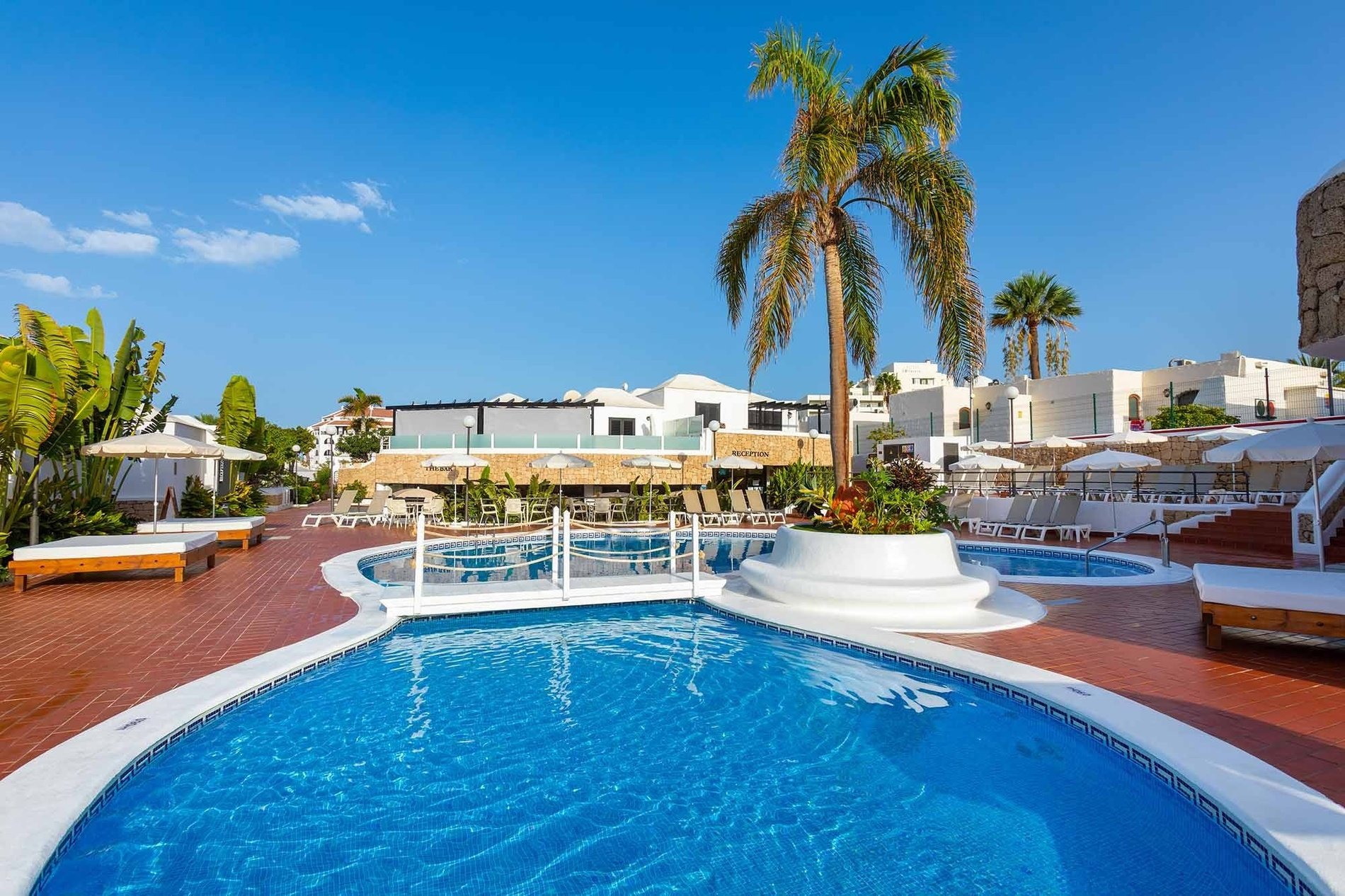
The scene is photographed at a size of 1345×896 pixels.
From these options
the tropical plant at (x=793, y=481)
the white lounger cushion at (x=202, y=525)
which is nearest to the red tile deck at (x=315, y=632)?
the white lounger cushion at (x=202, y=525)

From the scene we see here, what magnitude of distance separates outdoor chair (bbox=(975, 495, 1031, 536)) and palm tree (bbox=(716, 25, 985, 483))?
8.60m

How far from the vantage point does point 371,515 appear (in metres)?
19.8

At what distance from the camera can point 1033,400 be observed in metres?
36.1

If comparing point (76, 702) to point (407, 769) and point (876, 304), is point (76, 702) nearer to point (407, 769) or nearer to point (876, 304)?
point (407, 769)

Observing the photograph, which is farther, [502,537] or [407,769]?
[502,537]

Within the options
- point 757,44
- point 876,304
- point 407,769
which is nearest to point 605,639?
point 407,769

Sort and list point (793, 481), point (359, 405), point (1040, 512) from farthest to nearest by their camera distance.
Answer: point (359, 405) → point (793, 481) → point (1040, 512)

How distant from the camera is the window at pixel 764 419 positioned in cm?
3766

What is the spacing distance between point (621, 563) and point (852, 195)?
7.61m

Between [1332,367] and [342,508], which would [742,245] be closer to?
[342,508]

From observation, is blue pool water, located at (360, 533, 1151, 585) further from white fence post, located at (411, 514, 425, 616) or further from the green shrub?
the green shrub

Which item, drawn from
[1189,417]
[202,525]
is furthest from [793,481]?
[1189,417]

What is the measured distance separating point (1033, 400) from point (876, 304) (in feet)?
96.3

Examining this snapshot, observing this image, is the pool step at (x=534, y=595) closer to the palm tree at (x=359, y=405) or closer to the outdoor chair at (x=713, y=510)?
the outdoor chair at (x=713, y=510)
